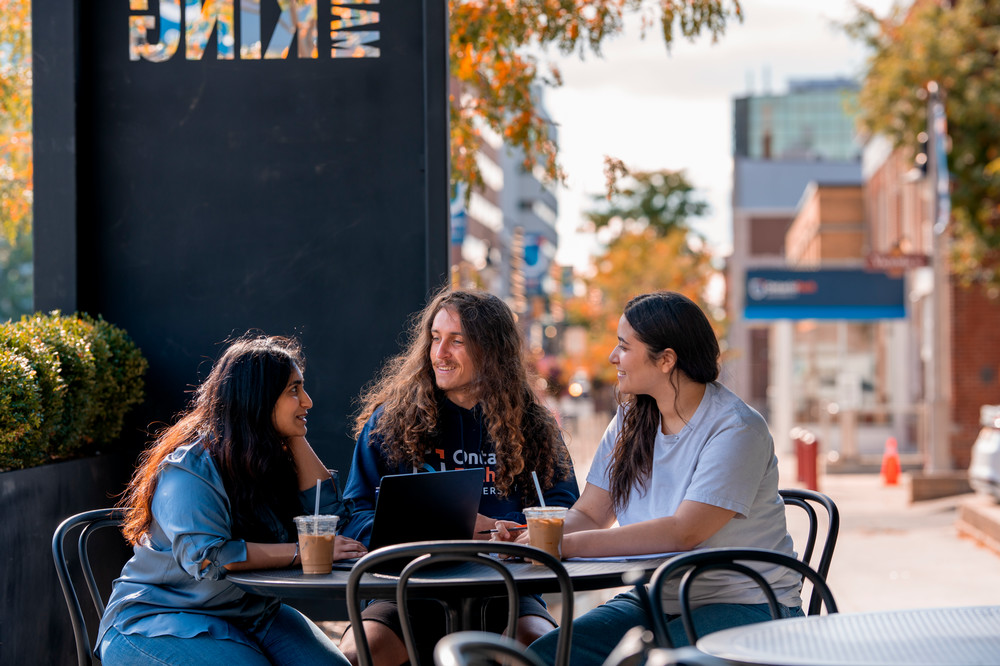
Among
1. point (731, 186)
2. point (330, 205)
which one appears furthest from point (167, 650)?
point (731, 186)

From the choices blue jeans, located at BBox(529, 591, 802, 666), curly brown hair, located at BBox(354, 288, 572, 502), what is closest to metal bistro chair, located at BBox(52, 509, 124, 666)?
curly brown hair, located at BBox(354, 288, 572, 502)

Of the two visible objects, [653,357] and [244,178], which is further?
[244,178]

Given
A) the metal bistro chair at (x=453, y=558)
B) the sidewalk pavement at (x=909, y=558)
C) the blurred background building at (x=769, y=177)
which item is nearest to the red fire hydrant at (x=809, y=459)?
the sidewalk pavement at (x=909, y=558)

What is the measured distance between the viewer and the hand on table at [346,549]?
3512 millimetres

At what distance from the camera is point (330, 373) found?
216 inches

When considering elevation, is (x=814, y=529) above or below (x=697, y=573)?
below

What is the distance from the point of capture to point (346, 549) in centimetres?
354

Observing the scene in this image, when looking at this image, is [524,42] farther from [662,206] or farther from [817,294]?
[662,206]

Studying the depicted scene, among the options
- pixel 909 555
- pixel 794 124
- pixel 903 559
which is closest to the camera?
pixel 903 559

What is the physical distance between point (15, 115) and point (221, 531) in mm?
4295

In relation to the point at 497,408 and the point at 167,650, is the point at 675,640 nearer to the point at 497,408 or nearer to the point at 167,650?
the point at 497,408

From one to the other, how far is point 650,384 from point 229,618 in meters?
1.53

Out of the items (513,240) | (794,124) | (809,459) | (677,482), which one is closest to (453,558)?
(677,482)

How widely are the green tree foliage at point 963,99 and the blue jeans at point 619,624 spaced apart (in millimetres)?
13865
